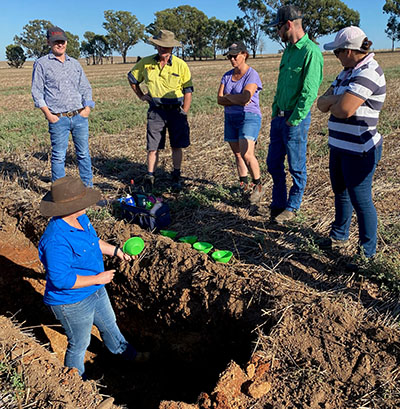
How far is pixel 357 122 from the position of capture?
3027 mm

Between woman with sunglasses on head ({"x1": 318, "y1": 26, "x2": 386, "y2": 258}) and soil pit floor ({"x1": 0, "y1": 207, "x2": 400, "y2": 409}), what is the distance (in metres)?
0.84

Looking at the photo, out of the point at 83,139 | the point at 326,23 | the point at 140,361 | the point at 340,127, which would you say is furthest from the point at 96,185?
the point at 326,23

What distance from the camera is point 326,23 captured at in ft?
203

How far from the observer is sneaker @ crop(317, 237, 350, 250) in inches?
148

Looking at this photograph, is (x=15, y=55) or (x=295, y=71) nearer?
(x=295, y=71)

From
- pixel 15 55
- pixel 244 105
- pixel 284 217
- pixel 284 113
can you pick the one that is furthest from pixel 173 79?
pixel 15 55

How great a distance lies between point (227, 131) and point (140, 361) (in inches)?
126

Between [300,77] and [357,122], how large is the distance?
109 cm

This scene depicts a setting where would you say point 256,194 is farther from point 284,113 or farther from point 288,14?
point 288,14

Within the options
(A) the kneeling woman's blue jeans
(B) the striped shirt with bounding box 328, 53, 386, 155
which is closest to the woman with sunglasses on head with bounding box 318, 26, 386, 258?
(B) the striped shirt with bounding box 328, 53, 386, 155

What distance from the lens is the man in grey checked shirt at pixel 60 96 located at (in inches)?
187

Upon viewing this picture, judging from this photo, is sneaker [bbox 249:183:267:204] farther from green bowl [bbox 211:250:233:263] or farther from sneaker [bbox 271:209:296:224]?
green bowl [bbox 211:250:233:263]

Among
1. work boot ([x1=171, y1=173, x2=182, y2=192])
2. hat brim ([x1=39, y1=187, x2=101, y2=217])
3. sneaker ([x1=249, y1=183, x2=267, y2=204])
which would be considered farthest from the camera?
work boot ([x1=171, y1=173, x2=182, y2=192])

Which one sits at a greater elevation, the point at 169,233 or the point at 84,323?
the point at 169,233
